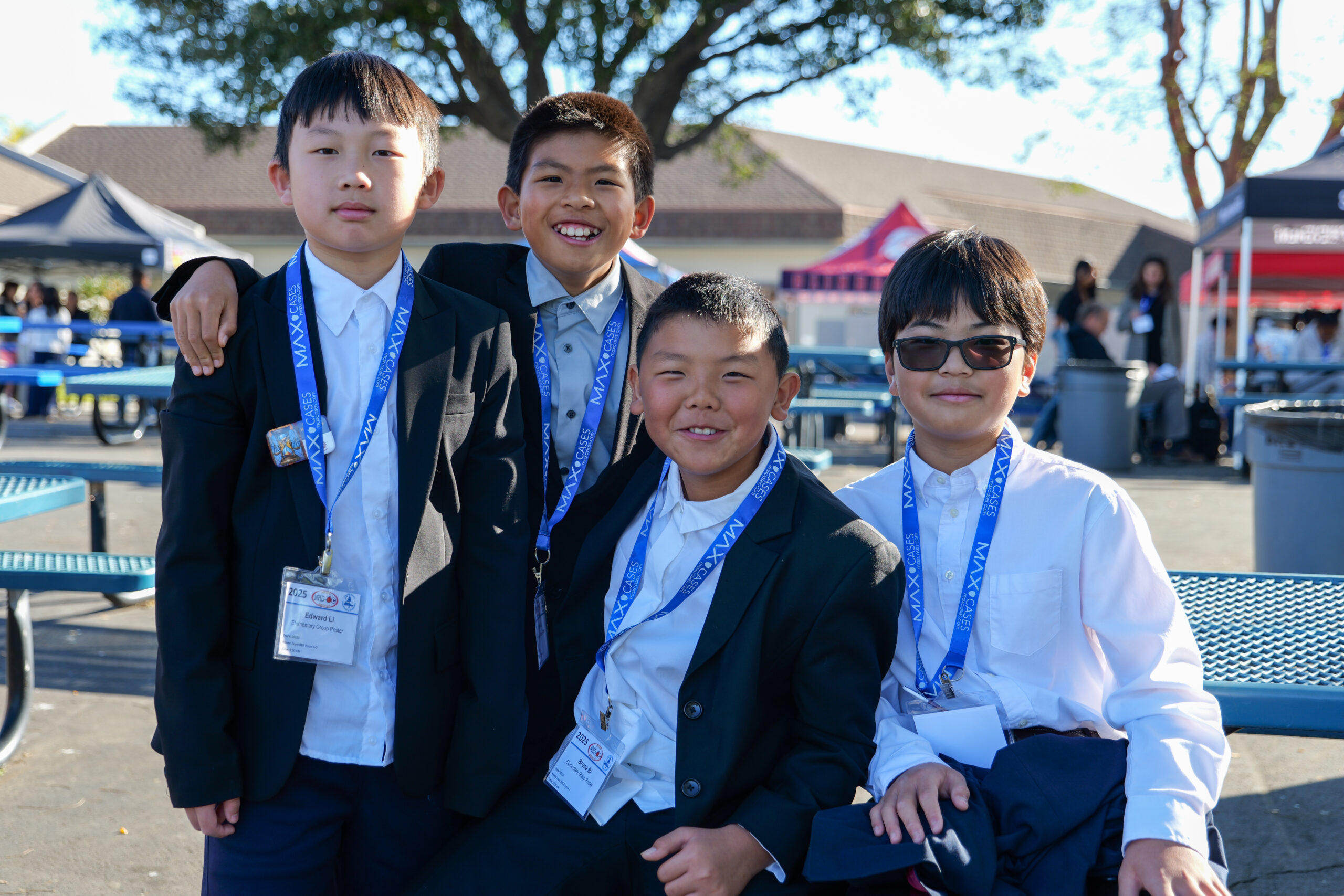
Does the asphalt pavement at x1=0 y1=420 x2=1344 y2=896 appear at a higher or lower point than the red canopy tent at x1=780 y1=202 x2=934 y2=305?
lower

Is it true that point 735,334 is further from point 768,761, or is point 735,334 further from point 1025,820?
point 1025,820

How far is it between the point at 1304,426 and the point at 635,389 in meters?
3.52

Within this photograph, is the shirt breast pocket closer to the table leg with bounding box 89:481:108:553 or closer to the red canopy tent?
the table leg with bounding box 89:481:108:553

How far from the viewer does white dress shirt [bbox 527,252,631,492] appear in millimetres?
2203

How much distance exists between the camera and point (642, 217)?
242 cm

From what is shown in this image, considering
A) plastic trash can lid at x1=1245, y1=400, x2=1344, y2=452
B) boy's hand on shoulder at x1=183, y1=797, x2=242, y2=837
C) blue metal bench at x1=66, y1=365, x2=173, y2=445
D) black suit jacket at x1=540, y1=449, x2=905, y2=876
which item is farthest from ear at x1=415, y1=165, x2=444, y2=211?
plastic trash can lid at x1=1245, y1=400, x2=1344, y2=452

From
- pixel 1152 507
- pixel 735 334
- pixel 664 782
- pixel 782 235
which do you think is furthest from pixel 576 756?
pixel 782 235

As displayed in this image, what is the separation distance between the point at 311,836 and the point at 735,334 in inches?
44.0

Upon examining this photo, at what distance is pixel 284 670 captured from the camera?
1720 millimetres

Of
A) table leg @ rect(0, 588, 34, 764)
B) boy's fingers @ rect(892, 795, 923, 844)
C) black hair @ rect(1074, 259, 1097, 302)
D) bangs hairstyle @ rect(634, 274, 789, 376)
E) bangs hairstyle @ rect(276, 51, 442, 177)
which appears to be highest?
black hair @ rect(1074, 259, 1097, 302)

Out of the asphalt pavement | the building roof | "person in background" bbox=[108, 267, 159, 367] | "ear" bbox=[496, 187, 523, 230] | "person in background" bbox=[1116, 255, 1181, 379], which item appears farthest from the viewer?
the building roof

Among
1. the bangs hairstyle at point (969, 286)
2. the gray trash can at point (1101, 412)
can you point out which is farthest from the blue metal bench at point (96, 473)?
the gray trash can at point (1101, 412)

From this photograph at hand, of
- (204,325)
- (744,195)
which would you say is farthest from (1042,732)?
(744,195)

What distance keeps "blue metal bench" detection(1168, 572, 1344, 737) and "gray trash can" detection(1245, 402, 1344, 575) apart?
209 cm
